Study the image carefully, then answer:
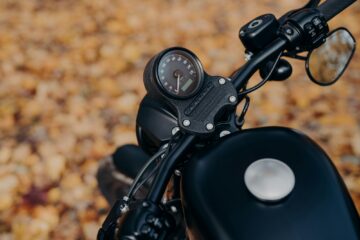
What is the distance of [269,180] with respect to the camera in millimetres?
1042

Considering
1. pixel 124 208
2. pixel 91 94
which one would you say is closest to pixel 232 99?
pixel 124 208

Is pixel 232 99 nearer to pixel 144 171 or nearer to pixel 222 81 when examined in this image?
pixel 222 81

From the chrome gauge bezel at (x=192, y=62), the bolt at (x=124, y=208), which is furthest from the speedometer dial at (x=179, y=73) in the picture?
the bolt at (x=124, y=208)

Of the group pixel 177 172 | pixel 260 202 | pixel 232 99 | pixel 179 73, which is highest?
pixel 179 73

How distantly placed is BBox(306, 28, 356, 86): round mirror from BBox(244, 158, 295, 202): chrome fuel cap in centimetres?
43

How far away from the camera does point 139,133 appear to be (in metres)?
1.54

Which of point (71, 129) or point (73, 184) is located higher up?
point (71, 129)

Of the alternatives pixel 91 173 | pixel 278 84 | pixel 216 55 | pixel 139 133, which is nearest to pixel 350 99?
pixel 278 84

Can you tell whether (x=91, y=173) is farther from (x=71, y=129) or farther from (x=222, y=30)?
(x=222, y=30)

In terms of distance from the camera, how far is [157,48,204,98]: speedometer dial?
4.07ft

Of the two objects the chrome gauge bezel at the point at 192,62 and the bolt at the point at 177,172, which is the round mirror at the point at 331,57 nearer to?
the chrome gauge bezel at the point at 192,62

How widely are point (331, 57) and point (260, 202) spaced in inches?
24.1

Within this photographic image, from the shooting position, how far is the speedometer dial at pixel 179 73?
1.24 meters

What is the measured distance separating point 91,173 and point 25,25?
67.5 inches
